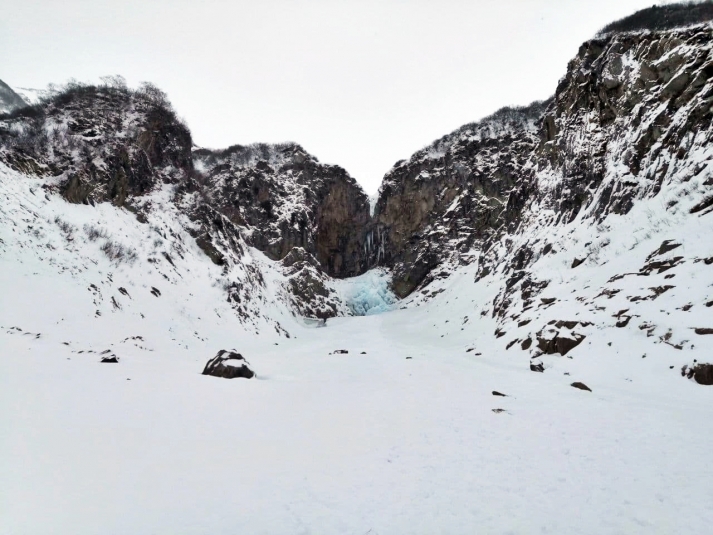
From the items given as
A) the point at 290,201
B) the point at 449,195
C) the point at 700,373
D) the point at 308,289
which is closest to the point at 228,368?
the point at 700,373

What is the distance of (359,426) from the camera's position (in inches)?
315

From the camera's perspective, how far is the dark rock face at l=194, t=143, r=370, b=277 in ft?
239

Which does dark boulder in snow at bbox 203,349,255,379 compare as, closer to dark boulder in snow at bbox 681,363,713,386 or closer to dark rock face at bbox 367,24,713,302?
dark boulder in snow at bbox 681,363,713,386

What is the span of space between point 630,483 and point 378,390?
7.46m

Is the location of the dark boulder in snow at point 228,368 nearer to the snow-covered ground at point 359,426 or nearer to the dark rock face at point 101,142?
the snow-covered ground at point 359,426

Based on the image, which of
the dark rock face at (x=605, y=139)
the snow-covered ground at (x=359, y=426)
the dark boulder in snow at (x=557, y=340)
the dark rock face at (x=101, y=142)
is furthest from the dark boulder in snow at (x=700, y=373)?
the dark rock face at (x=101, y=142)

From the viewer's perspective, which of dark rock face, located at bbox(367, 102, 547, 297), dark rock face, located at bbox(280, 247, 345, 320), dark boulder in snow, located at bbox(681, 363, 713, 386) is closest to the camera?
dark boulder in snow, located at bbox(681, 363, 713, 386)

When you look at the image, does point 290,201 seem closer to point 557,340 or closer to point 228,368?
point 228,368

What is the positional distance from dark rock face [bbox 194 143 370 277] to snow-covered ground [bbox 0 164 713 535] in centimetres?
5165

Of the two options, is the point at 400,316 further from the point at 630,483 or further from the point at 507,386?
the point at 630,483

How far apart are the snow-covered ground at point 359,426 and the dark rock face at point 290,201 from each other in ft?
169

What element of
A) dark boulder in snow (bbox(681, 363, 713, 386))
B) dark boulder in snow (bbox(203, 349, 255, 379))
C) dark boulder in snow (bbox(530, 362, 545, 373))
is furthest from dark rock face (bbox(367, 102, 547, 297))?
dark boulder in snow (bbox(203, 349, 255, 379))

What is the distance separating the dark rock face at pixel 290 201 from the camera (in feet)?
239

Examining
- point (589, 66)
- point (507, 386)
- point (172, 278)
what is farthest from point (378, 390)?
point (589, 66)
